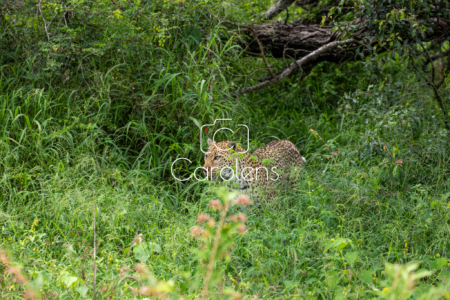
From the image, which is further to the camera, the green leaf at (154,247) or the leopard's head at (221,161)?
the leopard's head at (221,161)

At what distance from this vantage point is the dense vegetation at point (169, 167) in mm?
3072

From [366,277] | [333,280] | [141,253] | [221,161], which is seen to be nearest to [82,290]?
[141,253]

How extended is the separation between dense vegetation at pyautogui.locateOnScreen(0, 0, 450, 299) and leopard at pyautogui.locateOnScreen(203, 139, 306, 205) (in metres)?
Answer: 0.17

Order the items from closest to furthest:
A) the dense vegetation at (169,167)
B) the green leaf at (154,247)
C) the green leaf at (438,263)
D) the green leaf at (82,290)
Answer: the green leaf at (82,290), the green leaf at (438,263), the dense vegetation at (169,167), the green leaf at (154,247)

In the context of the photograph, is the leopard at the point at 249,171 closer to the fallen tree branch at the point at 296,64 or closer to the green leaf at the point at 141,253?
the green leaf at the point at 141,253

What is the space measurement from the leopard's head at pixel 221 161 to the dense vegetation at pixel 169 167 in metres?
0.15

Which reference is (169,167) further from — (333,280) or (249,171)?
(333,280)

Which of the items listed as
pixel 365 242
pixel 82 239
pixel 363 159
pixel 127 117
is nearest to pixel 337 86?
pixel 363 159

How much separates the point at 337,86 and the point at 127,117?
3147mm

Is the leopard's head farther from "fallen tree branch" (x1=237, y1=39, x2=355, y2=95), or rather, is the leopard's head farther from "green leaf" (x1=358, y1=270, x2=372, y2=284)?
"green leaf" (x1=358, y1=270, x2=372, y2=284)

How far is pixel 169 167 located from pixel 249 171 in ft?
2.74

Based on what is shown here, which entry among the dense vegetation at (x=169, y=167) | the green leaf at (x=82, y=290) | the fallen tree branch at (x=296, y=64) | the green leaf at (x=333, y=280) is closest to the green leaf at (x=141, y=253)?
the dense vegetation at (x=169, y=167)

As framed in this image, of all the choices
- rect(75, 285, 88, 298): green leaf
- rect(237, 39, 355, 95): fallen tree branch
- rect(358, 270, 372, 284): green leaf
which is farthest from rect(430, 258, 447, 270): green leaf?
rect(237, 39, 355, 95): fallen tree branch

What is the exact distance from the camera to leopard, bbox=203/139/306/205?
418 cm
